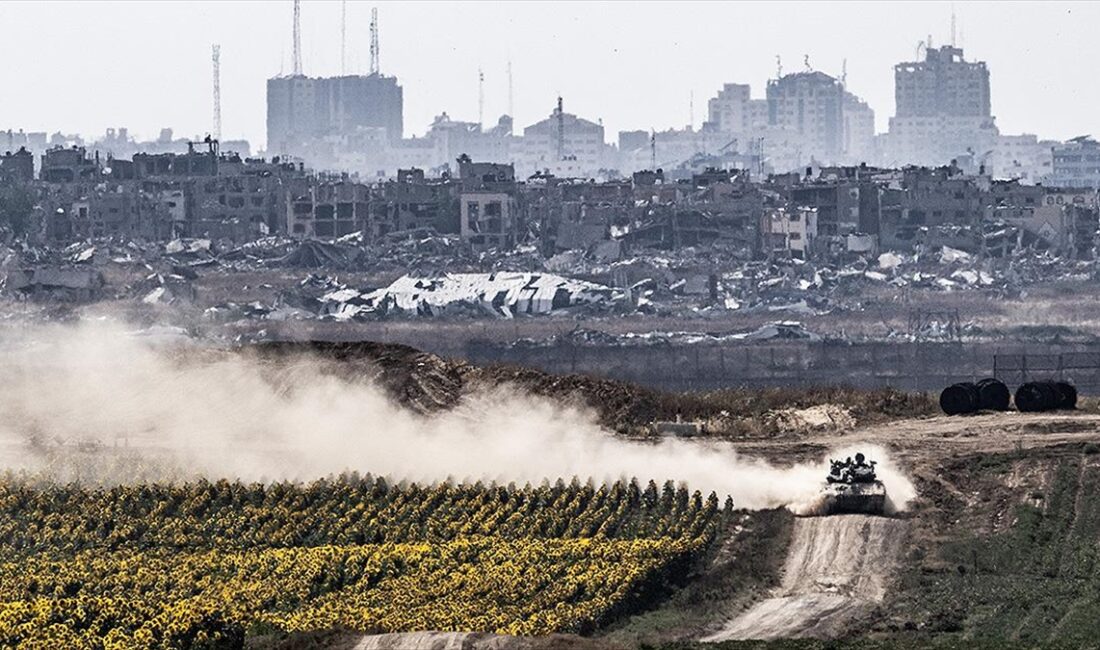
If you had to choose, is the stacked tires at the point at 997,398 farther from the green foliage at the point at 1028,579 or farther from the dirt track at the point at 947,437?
the green foliage at the point at 1028,579

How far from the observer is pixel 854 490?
73125 mm

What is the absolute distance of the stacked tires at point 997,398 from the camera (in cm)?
8894

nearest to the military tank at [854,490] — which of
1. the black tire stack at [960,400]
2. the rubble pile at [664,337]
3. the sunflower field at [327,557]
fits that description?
the sunflower field at [327,557]

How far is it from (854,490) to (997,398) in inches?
688

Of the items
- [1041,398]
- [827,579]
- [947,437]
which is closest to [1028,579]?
[827,579]

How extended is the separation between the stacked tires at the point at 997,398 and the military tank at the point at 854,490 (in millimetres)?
15893

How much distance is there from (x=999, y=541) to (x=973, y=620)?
31.3ft

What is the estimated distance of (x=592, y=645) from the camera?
53.9 metres

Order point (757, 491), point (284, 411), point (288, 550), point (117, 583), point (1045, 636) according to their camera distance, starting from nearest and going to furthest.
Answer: point (1045, 636)
point (117, 583)
point (288, 550)
point (757, 491)
point (284, 411)

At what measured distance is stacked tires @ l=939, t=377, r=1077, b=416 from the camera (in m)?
88.9

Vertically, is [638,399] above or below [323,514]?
above

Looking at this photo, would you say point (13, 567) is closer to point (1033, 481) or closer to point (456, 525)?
point (456, 525)

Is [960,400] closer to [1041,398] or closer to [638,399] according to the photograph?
[1041,398]

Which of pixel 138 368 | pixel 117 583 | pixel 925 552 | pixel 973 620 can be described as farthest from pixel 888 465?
pixel 138 368
